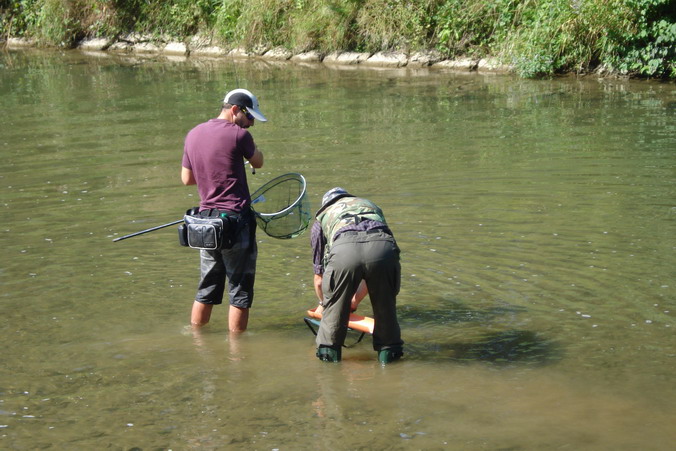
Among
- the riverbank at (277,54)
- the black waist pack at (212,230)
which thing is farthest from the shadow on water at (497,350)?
the riverbank at (277,54)

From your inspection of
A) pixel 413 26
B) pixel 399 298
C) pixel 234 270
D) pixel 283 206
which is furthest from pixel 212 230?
pixel 413 26

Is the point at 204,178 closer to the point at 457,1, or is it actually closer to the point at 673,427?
the point at 673,427

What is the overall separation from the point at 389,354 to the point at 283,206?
1.44 metres

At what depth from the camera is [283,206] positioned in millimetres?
6730

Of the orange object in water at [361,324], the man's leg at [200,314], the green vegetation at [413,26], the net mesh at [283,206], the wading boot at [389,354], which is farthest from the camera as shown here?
the green vegetation at [413,26]

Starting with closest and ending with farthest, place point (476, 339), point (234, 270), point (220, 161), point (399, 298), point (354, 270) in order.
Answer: point (354, 270) < point (220, 161) < point (234, 270) < point (476, 339) < point (399, 298)

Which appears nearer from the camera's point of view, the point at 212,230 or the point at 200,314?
the point at 212,230

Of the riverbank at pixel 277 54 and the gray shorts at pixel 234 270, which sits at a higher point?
the riverbank at pixel 277 54

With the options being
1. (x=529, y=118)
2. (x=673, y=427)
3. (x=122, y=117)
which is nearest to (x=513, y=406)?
(x=673, y=427)

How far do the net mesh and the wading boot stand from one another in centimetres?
114

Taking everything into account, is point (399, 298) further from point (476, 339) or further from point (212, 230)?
point (212, 230)

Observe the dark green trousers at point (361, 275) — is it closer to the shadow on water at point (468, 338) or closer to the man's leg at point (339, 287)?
the man's leg at point (339, 287)

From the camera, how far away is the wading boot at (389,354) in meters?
5.97

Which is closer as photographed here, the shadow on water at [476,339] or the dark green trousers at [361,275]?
the dark green trousers at [361,275]
